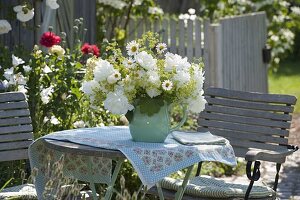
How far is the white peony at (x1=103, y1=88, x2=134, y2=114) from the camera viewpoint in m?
5.24

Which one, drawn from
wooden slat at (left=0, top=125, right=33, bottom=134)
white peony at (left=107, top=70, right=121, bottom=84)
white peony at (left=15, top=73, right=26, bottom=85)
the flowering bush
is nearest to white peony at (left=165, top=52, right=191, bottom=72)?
the flowering bush

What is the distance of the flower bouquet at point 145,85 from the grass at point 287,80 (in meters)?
8.84

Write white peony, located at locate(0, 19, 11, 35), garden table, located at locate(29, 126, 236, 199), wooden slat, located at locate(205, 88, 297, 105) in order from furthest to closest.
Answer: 1. white peony, located at locate(0, 19, 11, 35)
2. wooden slat, located at locate(205, 88, 297, 105)
3. garden table, located at locate(29, 126, 236, 199)

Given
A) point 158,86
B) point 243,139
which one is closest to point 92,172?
point 158,86

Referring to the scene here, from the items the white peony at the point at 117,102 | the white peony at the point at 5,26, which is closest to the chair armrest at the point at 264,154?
the white peony at the point at 117,102

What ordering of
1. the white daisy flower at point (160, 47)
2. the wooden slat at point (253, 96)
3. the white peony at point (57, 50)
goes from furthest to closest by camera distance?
the white peony at point (57, 50)
the wooden slat at point (253, 96)
the white daisy flower at point (160, 47)

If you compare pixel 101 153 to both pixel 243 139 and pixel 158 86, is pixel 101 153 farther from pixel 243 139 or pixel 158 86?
pixel 243 139

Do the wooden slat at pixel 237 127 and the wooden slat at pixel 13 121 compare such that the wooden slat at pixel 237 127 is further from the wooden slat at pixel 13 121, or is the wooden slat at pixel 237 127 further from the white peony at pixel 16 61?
the white peony at pixel 16 61

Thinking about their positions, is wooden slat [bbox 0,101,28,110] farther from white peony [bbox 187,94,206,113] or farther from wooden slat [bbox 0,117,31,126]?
white peony [bbox 187,94,206,113]

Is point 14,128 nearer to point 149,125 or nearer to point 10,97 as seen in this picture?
point 10,97

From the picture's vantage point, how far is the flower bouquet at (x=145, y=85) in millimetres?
5254

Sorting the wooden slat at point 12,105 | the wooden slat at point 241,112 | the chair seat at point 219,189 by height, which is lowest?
the chair seat at point 219,189

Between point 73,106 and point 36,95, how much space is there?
11.8 inches

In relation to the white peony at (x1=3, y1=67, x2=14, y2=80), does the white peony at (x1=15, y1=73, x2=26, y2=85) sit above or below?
below
